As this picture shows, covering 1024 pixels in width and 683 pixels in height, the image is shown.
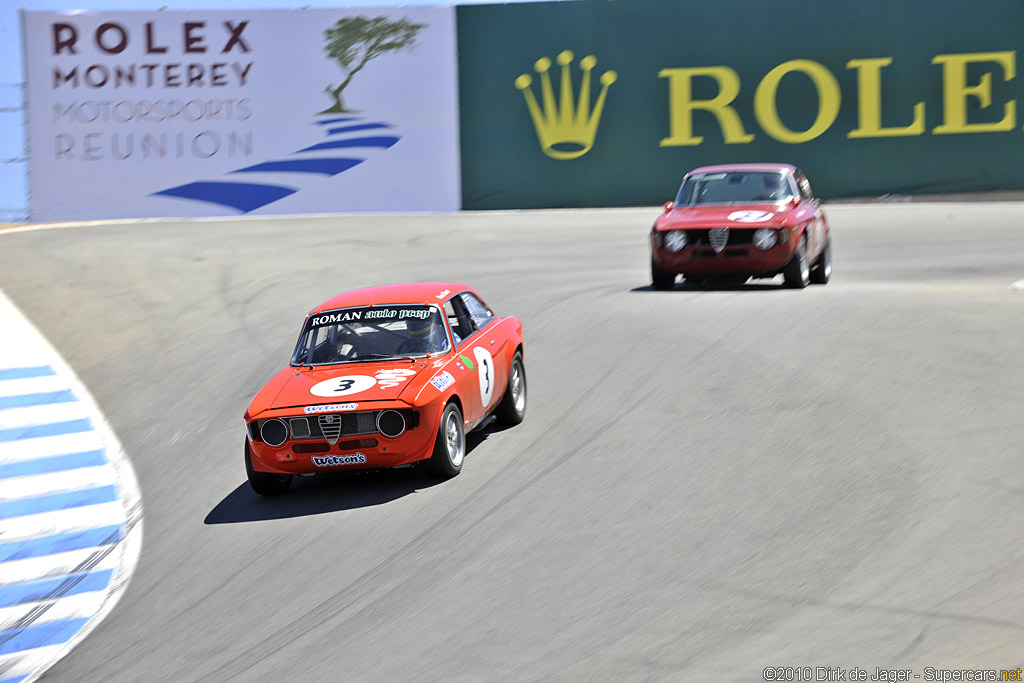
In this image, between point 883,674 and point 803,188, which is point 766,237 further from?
point 883,674

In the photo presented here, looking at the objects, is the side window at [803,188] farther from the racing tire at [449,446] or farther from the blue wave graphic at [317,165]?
the blue wave graphic at [317,165]

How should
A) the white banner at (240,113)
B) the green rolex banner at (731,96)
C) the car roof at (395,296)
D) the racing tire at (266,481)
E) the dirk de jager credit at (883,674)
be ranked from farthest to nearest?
1. the white banner at (240,113)
2. the green rolex banner at (731,96)
3. the car roof at (395,296)
4. the racing tire at (266,481)
5. the dirk de jager credit at (883,674)

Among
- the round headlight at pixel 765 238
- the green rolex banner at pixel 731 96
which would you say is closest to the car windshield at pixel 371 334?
the round headlight at pixel 765 238

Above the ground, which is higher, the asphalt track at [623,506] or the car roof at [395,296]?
the car roof at [395,296]

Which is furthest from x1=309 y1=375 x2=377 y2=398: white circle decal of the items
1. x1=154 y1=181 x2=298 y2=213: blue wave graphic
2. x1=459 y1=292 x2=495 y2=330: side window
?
x1=154 y1=181 x2=298 y2=213: blue wave graphic

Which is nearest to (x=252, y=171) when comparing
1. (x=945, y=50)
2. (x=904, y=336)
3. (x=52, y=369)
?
(x=52, y=369)

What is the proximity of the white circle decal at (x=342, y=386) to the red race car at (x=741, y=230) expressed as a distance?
5921 mm

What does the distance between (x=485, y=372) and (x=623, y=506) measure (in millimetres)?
1981

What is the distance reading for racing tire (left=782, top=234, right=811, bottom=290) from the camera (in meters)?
13.4

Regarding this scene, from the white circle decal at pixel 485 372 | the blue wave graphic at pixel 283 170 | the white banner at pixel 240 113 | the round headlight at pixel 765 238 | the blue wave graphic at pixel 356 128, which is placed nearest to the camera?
the white circle decal at pixel 485 372

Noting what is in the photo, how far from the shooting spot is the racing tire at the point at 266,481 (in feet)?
27.5

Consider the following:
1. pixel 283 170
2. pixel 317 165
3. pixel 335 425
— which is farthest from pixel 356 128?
pixel 335 425

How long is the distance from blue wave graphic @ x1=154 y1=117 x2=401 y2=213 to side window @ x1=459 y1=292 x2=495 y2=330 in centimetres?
1422

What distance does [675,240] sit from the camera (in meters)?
13.5
